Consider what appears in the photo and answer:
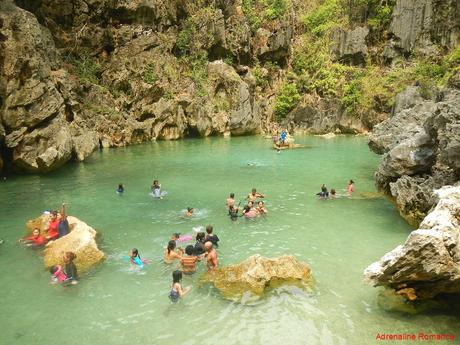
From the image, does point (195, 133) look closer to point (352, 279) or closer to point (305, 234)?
point (305, 234)

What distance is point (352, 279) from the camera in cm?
1092

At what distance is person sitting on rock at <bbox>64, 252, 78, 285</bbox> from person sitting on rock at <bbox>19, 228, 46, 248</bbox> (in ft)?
11.0

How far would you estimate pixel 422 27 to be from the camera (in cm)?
4775

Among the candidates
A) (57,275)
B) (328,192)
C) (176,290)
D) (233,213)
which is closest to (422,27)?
(328,192)

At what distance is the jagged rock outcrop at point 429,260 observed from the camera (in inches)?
298

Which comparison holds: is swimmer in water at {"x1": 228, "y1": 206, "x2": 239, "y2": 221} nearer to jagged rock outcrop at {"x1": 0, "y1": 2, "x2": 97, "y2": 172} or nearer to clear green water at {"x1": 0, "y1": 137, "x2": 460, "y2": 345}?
clear green water at {"x1": 0, "y1": 137, "x2": 460, "y2": 345}

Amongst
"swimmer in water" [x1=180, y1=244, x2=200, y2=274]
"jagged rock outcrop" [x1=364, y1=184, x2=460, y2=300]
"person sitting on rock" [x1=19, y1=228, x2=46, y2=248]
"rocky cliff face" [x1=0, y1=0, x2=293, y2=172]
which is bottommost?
"person sitting on rock" [x1=19, y1=228, x2=46, y2=248]

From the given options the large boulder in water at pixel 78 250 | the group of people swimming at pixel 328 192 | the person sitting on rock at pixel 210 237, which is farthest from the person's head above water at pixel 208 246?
the group of people swimming at pixel 328 192

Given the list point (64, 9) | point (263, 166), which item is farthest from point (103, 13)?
point (263, 166)

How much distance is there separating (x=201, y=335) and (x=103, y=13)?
41480 mm

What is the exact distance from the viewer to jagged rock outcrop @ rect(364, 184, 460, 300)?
7.56m

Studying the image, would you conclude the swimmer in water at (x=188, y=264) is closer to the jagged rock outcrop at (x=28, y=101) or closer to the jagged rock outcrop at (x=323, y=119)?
the jagged rock outcrop at (x=28, y=101)

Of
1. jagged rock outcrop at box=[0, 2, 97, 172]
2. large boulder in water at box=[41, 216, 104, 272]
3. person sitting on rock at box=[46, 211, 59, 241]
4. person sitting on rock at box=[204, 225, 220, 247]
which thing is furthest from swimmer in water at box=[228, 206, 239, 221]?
jagged rock outcrop at box=[0, 2, 97, 172]

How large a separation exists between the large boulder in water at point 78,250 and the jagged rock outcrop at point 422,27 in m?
47.8
